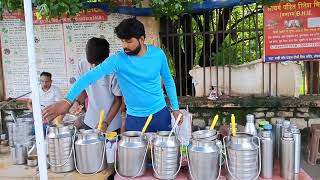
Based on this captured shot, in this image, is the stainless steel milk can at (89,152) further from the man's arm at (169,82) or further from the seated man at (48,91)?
the seated man at (48,91)

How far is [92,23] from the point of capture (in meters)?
5.24

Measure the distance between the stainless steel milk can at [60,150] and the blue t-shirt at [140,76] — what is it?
0.42m

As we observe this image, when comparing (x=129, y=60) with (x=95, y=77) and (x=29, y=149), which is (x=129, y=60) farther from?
(x=29, y=149)

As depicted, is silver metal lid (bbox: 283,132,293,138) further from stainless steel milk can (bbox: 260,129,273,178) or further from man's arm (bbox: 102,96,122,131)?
man's arm (bbox: 102,96,122,131)

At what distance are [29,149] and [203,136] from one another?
1253 mm

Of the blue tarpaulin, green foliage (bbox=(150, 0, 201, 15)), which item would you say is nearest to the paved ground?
green foliage (bbox=(150, 0, 201, 15))

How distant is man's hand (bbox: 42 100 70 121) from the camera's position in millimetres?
2400

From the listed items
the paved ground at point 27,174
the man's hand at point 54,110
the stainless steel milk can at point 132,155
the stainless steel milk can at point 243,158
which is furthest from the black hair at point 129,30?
the stainless steel milk can at point 243,158

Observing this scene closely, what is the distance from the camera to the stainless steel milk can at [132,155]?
2.27 meters

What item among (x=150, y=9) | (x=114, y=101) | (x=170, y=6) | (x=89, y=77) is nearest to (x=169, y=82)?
(x=114, y=101)

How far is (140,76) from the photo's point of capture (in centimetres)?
281

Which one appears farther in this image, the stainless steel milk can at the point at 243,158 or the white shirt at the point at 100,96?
the white shirt at the point at 100,96

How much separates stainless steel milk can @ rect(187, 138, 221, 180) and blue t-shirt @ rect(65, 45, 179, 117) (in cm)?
82

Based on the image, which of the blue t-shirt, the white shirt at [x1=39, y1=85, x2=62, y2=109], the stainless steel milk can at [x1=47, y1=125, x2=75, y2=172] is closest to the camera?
the stainless steel milk can at [x1=47, y1=125, x2=75, y2=172]
